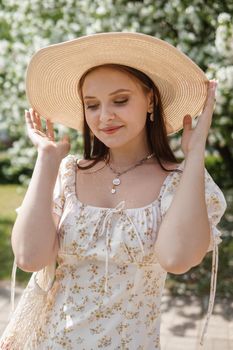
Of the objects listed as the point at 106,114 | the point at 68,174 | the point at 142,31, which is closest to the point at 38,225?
the point at 68,174

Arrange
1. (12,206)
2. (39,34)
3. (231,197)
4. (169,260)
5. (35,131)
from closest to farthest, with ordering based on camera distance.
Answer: (169,260)
(35,131)
(39,34)
(231,197)
(12,206)

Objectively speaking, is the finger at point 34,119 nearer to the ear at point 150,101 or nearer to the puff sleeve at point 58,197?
the puff sleeve at point 58,197

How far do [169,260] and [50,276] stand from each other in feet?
1.51

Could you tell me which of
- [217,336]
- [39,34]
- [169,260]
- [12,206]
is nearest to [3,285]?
[217,336]

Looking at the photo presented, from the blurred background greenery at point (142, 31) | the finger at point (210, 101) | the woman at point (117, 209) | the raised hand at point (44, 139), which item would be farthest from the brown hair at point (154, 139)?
the blurred background greenery at point (142, 31)

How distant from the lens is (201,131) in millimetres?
1874

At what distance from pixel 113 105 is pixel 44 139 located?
0.31 metres

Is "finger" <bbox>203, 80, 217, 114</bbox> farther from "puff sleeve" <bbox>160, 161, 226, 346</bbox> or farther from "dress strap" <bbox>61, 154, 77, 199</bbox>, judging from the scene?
"dress strap" <bbox>61, 154, 77, 199</bbox>

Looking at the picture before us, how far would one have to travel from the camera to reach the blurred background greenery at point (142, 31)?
5020 mm

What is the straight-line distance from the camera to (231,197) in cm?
709

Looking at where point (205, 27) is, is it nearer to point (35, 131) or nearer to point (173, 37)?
point (173, 37)

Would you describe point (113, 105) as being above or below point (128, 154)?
above

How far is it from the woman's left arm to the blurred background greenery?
10.6 feet

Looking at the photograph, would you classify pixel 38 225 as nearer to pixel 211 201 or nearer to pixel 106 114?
pixel 106 114
